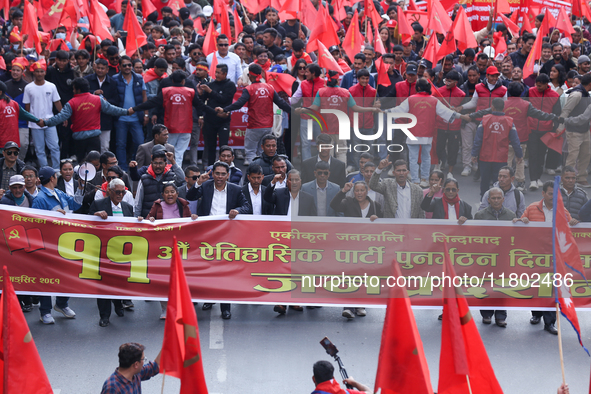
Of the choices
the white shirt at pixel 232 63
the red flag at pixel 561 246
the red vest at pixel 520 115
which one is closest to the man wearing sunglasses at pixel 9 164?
the white shirt at pixel 232 63

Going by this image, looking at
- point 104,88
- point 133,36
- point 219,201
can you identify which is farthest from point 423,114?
point 133,36

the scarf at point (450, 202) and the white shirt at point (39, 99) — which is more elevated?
the white shirt at point (39, 99)

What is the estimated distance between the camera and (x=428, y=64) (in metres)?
13.7

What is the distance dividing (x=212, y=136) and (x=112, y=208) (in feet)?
13.6

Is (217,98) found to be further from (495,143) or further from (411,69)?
(495,143)

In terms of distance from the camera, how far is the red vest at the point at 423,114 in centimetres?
814

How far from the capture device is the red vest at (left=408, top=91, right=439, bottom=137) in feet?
26.7

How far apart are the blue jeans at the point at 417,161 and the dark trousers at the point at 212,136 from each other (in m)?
4.94

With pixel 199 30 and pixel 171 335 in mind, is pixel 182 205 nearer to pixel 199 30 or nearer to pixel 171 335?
pixel 171 335

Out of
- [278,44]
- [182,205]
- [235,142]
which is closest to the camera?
[182,205]

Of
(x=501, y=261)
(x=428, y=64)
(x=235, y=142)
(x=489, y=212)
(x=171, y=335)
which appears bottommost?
(x=171, y=335)

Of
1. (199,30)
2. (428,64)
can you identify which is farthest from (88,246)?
(199,30)

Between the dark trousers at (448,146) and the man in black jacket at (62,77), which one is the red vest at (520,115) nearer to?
the dark trousers at (448,146)

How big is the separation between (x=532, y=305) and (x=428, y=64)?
275 inches
